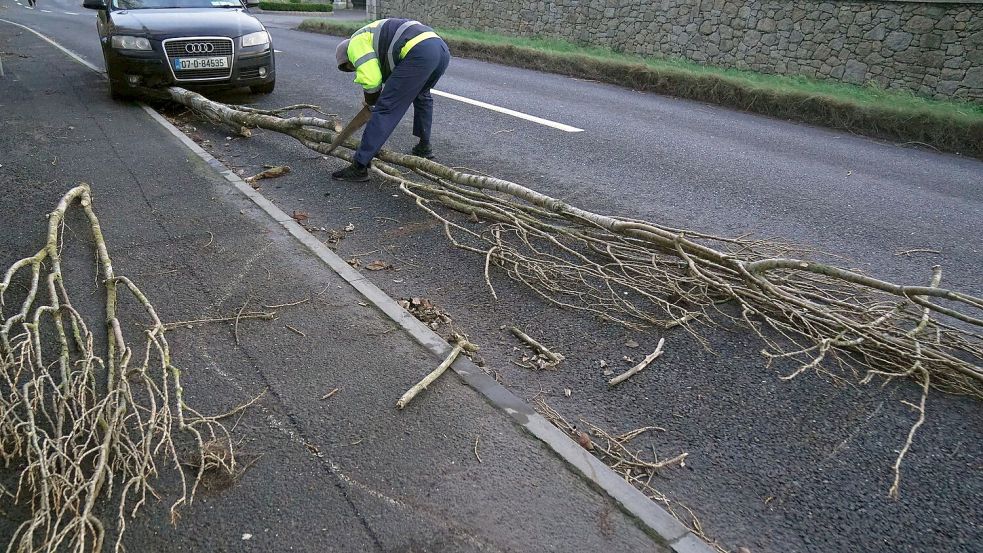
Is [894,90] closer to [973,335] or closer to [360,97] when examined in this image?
[360,97]

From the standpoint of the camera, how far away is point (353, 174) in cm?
643

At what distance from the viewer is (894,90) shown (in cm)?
1149

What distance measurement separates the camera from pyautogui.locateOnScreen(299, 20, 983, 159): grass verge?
927 cm

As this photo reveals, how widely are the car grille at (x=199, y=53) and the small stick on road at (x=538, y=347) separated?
7077 millimetres

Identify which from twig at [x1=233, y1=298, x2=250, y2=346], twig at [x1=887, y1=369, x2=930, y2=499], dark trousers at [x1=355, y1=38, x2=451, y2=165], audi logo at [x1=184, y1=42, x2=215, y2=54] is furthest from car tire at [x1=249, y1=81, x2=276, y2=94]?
twig at [x1=887, y1=369, x2=930, y2=499]

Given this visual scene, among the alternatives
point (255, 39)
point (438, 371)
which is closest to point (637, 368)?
point (438, 371)

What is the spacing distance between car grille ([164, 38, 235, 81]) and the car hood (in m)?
0.09

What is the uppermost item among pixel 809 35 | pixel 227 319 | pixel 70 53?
pixel 809 35

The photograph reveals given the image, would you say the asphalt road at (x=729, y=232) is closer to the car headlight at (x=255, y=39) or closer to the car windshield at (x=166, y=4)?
the car headlight at (x=255, y=39)

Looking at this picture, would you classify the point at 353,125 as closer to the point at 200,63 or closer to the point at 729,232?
the point at 729,232

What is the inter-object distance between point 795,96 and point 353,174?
7.62m

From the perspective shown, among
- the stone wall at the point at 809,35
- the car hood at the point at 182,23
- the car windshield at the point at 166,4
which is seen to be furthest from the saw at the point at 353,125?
the stone wall at the point at 809,35

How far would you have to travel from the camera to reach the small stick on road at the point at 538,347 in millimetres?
3727

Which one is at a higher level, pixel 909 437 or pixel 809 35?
pixel 809 35
